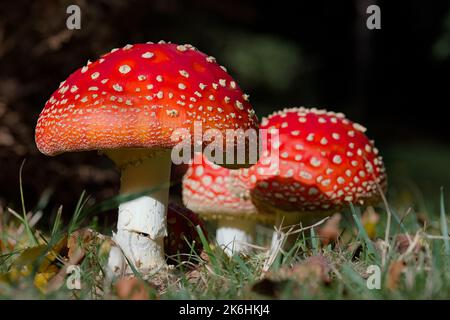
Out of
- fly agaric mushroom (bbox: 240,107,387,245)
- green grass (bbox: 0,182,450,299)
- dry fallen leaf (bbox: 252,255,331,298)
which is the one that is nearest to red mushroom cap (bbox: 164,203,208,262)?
green grass (bbox: 0,182,450,299)

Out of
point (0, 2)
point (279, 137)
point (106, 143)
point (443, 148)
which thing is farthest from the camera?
point (443, 148)

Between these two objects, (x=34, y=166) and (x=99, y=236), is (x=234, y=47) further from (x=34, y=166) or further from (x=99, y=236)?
(x=99, y=236)

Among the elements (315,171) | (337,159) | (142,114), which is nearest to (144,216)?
(142,114)

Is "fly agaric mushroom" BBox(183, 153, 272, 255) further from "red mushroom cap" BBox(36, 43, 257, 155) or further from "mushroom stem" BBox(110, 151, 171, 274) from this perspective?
"red mushroom cap" BBox(36, 43, 257, 155)

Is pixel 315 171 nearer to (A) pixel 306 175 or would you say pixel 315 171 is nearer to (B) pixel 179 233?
(A) pixel 306 175
